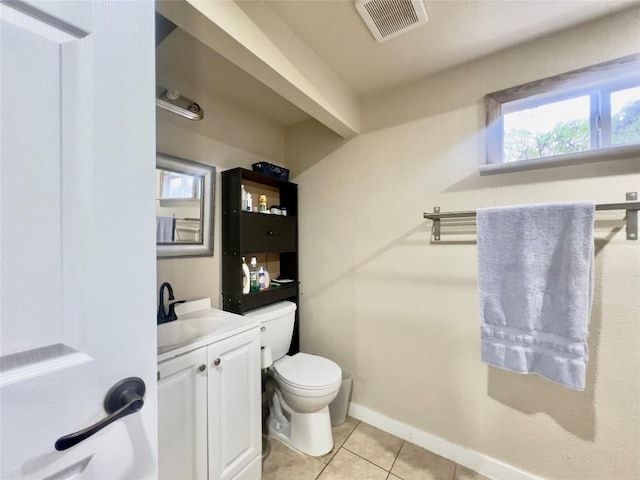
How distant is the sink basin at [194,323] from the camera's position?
47.8 inches

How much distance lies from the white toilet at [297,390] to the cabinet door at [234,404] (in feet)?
0.79

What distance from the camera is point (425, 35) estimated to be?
1.24 metres

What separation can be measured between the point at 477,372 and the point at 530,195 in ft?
3.14

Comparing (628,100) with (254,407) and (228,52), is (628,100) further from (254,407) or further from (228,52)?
(254,407)

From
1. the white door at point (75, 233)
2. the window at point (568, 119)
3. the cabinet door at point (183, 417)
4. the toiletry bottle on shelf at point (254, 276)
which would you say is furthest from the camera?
the toiletry bottle on shelf at point (254, 276)

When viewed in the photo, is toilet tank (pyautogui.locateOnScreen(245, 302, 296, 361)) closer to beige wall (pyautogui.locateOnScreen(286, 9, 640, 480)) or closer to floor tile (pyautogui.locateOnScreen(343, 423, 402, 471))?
beige wall (pyautogui.locateOnScreen(286, 9, 640, 480))

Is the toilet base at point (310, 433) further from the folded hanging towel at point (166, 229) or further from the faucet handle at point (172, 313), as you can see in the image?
the folded hanging towel at point (166, 229)

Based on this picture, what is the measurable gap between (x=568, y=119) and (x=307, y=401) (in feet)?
6.39

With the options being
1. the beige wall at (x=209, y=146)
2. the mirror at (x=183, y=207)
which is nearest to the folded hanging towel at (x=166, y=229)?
the mirror at (x=183, y=207)

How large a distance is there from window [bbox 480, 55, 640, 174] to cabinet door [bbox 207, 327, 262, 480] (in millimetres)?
1535

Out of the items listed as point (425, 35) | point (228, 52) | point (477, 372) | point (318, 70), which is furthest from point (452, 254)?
point (228, 52)

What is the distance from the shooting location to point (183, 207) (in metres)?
1.56

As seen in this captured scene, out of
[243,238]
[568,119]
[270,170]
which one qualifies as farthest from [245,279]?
[568,119]

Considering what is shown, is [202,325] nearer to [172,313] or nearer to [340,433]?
[172,313]
